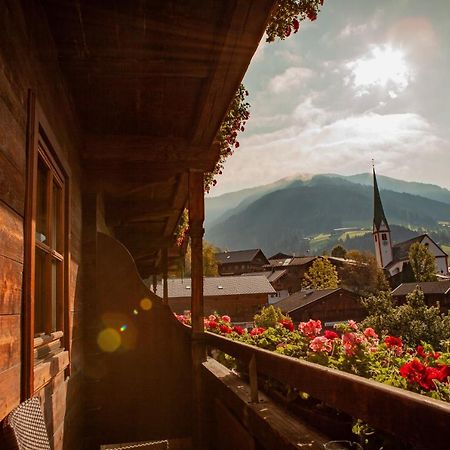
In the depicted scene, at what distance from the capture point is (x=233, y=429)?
340 centimetres

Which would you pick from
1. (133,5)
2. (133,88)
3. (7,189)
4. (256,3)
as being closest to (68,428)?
(7,189)

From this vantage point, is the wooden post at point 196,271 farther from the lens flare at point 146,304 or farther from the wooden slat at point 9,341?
the wooden slat at point 9,341

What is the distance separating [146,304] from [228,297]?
47.7m

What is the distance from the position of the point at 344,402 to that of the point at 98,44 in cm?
261

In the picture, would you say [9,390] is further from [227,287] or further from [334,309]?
[334,309]

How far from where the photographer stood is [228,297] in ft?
171

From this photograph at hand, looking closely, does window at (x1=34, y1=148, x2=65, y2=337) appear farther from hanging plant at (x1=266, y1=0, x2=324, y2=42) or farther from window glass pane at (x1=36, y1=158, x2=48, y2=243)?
hanging plant at (x1=266, y1=0, x2=324, y2=42)

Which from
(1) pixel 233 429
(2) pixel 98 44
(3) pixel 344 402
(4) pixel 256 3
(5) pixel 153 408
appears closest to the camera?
(3) pixel 344 402

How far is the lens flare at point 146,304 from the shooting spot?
5.07m

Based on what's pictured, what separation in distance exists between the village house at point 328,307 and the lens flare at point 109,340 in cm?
4662

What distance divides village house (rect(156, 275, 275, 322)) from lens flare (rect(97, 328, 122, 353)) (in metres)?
45.8

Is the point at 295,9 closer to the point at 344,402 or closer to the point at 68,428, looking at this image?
the point at 344,402

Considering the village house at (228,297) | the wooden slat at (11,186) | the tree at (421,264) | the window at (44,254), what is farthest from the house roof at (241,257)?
the wooden slat at (11,186)

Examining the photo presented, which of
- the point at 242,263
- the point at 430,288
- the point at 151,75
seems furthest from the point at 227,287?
the point at 151,75
